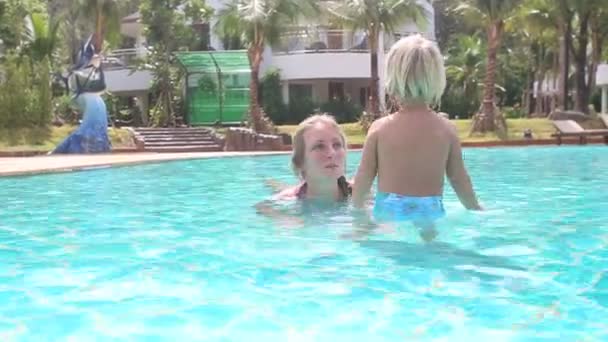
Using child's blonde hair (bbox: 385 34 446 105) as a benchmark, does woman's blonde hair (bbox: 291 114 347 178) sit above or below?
below

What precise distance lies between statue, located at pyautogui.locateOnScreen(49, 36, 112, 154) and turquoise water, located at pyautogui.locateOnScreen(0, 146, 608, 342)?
14.1 metres

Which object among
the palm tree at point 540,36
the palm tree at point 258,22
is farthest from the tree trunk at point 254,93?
the palm tree at point 540,36

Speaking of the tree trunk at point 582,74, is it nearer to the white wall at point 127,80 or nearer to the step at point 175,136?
the step at point 175,136

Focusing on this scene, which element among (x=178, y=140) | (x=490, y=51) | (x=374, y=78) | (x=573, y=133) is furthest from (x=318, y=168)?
(x=374, y=78)

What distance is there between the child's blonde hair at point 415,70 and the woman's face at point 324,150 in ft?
4.55

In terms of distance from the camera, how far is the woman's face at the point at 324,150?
632cm

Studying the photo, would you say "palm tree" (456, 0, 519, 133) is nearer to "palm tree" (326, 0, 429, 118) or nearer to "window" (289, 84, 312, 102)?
"palm tree" (326, 0, 429, 118)

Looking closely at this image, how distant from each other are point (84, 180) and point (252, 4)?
14.9 metres

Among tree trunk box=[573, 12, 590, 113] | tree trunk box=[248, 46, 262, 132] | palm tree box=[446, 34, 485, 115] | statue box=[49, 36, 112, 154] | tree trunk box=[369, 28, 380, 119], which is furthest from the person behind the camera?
palm tree box=[446, 34, 485, 115]

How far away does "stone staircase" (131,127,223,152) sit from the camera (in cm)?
2558

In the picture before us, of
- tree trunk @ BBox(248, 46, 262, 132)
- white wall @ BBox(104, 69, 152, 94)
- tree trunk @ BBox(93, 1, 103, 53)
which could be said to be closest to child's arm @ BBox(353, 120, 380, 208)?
tree trunk @ BBox(248, 46, 262, 132)

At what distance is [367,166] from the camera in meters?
5.27

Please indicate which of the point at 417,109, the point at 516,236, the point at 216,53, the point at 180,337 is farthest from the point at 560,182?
the point at 216,53

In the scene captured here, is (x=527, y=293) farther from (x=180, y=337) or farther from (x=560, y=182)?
(x=560, y=182)
